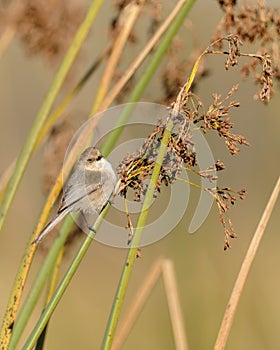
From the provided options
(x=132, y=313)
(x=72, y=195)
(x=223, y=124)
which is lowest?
(x=132, y=313)

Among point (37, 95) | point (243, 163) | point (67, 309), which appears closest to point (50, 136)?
point (67, 309)

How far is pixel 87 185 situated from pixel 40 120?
0.36m

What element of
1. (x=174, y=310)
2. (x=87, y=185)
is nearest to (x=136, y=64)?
(x=87, y=185)

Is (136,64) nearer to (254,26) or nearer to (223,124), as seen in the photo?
(254,26)

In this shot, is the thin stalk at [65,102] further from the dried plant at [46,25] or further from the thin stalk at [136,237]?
the thin stalk at [136,237]

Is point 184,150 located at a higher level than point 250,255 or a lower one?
higher

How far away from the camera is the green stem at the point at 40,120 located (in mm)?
1670

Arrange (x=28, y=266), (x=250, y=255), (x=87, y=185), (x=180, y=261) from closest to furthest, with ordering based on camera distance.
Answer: (x=250, y=255) < (x=28, y=266) < (x=87, y=185) < (x=180, y=261)

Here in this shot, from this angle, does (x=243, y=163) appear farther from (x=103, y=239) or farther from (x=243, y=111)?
(x=103, y=239)

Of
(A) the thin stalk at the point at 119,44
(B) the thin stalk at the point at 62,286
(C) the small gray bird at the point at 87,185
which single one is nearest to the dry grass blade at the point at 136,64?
(A) the thin stalk at the point at 119,44

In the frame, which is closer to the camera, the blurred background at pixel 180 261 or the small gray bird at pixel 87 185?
the small gray bird at pixel 87 185

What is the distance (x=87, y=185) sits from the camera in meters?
2.03

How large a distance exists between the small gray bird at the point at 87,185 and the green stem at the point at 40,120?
0.68ft

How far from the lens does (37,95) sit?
7016mm
